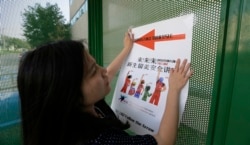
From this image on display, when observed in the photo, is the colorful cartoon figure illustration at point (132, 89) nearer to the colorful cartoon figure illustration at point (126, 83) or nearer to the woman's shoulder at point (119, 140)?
the colorful cartoon figure illustration at point (126, 83)

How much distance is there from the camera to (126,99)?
111cm

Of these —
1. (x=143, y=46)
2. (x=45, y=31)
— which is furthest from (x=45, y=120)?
(x=45, y=31)

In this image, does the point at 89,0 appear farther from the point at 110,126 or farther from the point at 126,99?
the point at 110,126

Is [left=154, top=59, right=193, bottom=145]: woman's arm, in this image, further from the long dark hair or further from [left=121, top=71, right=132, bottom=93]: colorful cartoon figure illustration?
[left=121, top=71, right=132, bottom=93]: colorful cartoon figure illustration

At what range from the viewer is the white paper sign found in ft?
2.57

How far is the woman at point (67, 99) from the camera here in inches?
29.5

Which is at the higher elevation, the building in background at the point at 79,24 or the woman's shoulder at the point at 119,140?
the building in background at the point at 79,24

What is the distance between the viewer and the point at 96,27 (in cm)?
161

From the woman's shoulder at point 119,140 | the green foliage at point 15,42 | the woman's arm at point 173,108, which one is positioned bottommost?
the woman's shoulder at point 119,140

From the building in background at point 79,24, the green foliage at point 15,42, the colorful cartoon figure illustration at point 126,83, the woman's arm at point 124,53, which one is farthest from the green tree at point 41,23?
the colorful cartoon figure illustration at point 126,83

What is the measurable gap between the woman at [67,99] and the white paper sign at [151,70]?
0.06m

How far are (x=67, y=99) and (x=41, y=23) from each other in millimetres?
1144

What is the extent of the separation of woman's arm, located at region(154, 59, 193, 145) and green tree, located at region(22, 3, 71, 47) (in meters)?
1.10

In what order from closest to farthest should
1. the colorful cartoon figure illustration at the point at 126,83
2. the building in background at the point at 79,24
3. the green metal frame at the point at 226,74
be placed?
the green metal frame at the point at 226,74 < the colorful cartoon figure illustration at the point at 126,83 < the building in background at the point at 79,24
